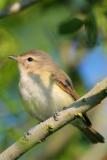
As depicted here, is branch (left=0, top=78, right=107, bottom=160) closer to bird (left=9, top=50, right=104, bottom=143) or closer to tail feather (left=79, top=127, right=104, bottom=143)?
bird (left=9, top=50, right=104, bottom=143)

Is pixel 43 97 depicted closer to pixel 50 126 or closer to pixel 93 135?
pixel 93 135

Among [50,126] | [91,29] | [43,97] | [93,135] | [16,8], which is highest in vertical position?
[16,8]

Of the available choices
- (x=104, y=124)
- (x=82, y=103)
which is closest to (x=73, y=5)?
(x=104, y=124)

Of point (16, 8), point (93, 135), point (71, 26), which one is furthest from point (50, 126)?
point (93, 135)

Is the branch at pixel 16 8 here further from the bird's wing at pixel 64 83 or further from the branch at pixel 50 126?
the branch at pixel 50 126

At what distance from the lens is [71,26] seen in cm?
434

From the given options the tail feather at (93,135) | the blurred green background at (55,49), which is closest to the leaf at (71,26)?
the blurred green background at (55,49)

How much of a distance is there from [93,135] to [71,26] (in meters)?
1.74

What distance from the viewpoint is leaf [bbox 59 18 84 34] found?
4.25 metres

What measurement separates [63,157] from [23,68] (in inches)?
41.2

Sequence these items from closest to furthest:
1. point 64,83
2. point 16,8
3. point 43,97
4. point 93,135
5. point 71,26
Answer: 1. point 71,26
2. point 16,8
3. point 43,97
4. point 64,83
5. point 93,135

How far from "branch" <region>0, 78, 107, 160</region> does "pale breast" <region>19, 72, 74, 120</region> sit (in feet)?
6.18

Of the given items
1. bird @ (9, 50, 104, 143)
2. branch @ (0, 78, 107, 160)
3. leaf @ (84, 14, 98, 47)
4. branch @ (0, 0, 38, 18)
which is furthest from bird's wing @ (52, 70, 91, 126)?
branch @ (0, 78, 107, 160)

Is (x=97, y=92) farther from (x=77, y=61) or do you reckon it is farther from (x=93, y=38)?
(x=77, y=61)
